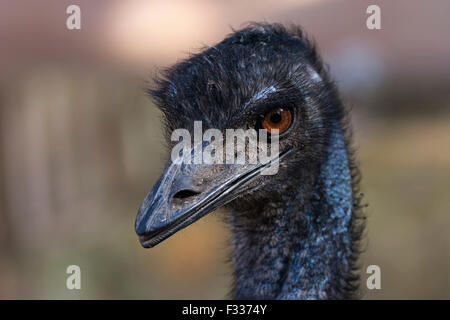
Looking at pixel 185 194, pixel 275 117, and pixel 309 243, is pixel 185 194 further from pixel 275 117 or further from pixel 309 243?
pixel 309 243

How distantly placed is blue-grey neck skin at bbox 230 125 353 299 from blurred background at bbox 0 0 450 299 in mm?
1833

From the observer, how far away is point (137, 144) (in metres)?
5.17

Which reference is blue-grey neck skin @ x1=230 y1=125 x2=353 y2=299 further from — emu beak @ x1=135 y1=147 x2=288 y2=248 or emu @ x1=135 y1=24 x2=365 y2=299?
emu beak @ x1=135 y1=147 x2=288 y2=248

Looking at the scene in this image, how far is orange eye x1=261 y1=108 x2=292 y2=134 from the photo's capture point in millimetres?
1704

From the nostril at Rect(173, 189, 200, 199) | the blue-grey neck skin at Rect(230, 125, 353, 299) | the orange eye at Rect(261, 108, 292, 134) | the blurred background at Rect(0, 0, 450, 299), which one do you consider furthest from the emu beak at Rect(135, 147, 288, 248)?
the blurred background at Rect(0, 0, 450, 299)

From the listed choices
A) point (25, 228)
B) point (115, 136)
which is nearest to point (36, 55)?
point (115, 136)

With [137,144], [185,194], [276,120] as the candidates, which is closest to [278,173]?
[276,120]

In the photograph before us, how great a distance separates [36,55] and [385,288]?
11.9ft

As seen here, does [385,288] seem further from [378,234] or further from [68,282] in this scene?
[68,282]

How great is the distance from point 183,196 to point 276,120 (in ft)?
1.30

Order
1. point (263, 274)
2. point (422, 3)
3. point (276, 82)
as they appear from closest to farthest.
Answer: point (276, 82), point (263, 274), point (422, 3)

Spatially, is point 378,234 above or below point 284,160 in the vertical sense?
below

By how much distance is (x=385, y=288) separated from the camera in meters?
4.13

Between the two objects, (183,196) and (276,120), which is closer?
(183,196)
